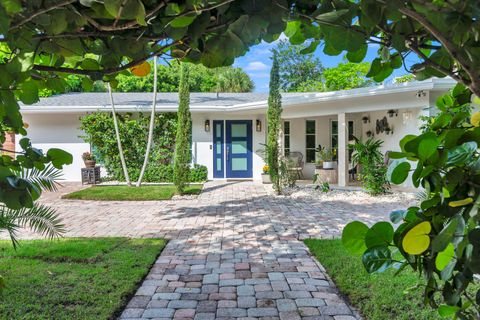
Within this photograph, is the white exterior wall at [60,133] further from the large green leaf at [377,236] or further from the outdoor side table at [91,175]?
the large green leaf at [377,236]

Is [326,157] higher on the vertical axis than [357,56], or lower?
lower

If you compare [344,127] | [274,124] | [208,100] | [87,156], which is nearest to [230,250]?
[274,124]

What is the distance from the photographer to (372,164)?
10.2 m

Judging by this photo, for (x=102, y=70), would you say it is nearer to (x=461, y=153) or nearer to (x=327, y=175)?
(x=461, y=153)

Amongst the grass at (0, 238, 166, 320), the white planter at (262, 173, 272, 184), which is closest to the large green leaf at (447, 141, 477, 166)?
the grass at (0, 238, 166, 320)

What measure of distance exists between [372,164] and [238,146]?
5968 mm

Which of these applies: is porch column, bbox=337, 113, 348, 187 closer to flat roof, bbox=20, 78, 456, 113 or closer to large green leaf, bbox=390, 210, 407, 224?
flat roof, bbox=20, 78, 456, 113

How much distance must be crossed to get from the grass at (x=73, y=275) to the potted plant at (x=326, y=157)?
8.36 meters

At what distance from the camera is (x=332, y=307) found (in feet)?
11.9

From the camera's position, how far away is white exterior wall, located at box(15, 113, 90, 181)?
1456 cm

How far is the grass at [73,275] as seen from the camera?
3570 mm

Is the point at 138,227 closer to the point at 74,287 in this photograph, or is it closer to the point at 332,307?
the point at 74,287

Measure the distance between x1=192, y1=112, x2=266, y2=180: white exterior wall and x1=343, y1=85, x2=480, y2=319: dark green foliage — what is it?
543 inches

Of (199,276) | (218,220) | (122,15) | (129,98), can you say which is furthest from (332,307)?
(129,98)
